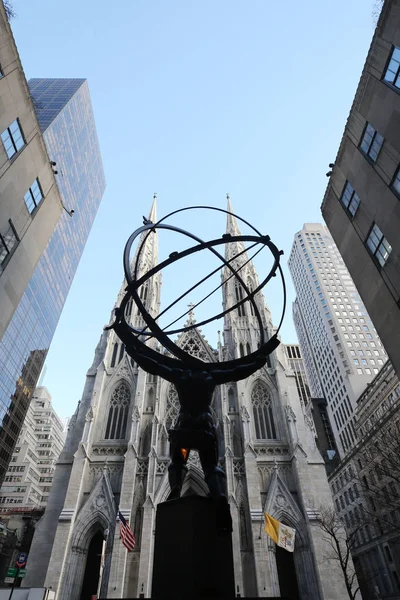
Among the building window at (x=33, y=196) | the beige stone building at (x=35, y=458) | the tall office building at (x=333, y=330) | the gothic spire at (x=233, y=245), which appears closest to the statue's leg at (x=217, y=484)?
the building window at (x=33, y=196)

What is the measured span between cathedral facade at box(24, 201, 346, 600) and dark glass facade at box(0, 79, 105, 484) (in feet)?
67.2

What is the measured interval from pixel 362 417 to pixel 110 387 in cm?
3415

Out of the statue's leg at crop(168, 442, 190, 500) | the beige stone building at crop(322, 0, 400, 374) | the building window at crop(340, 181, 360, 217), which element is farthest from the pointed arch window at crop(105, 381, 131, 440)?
the statue's leg at crop(168, 442, 190, 500)

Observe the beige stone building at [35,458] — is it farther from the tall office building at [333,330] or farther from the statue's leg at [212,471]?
the statue's leg at [212,471]

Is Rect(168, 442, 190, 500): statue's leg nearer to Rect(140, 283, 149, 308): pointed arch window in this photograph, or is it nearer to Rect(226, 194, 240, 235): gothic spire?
Rect(140, 283, 149, 308): pointed arch window

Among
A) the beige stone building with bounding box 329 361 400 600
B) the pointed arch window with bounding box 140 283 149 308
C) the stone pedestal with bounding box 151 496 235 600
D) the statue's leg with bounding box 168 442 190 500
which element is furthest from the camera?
the pointed arch window with bounding box 140 283 149 308

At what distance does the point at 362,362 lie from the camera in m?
62.9

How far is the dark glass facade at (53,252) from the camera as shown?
50.8 m

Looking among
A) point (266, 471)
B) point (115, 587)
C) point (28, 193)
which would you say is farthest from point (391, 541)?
point (28, 193)

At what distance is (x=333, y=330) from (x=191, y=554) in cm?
6949

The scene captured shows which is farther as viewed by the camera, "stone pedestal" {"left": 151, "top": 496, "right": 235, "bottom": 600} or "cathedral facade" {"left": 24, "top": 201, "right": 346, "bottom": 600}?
"cathedral facade" {"left": 24, "top": 201, "right": 346, "bottom": 600}

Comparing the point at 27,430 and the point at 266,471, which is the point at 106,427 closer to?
the point at 266,471

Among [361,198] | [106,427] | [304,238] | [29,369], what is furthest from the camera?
[304,238]

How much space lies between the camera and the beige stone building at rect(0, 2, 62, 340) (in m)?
15.4
